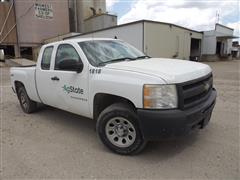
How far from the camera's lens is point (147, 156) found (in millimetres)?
3277

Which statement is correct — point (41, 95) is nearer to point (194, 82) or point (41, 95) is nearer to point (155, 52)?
point (194, 82)

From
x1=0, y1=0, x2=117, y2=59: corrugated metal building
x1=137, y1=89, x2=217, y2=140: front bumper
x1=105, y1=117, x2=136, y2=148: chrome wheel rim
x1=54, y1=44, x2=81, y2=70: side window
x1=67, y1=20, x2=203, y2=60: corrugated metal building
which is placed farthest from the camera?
x1=0, y1=0, x2=117, y2=59: corrugated metal building

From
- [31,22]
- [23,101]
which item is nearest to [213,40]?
[31,22]

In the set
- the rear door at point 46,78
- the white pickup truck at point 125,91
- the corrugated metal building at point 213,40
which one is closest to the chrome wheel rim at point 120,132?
the white pickup truck at point 125,91

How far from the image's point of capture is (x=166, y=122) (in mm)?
2764

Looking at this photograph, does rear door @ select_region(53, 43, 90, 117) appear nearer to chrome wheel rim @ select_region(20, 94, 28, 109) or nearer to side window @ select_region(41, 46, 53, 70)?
side window @ select_region(41, 46, 53, 70)

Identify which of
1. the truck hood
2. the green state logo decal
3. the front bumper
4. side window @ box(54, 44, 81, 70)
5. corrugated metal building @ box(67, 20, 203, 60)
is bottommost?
the front bumper

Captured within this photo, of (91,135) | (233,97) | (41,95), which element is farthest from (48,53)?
(233,97)

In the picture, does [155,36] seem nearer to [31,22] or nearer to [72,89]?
[72,89]

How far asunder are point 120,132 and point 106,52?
1526mm

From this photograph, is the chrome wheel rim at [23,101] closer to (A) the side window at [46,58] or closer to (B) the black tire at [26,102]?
(B) the black tire at [26,102]

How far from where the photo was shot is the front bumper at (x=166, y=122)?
2.76 meters

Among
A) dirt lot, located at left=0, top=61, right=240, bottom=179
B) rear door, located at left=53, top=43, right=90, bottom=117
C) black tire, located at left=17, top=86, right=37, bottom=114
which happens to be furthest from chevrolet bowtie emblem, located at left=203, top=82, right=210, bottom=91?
black tire, located at left=17, top=86, right=37, bottom=114

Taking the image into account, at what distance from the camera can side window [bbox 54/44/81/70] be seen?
152 inches
